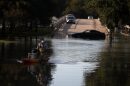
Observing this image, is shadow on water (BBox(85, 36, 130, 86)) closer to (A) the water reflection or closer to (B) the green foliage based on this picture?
(A) the water reflection

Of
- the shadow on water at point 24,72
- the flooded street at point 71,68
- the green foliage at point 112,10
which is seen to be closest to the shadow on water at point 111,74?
the flooded street at point 71,68

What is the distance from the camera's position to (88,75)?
2959 cm

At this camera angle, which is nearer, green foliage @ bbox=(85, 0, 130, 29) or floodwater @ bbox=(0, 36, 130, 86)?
floodwater @ bbox=(0, 36, 130, 86)

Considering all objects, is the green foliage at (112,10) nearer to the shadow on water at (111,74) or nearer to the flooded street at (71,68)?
the flooded street at (71,68)

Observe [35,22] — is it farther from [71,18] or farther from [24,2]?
[71,18]

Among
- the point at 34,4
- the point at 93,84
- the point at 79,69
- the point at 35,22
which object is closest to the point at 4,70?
the point at 79,69

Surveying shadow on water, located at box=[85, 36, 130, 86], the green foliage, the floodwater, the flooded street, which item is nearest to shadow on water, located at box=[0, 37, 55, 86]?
the floodwater

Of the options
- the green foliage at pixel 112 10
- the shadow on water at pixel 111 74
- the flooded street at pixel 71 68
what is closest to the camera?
the shadow on water at pixel 111 74

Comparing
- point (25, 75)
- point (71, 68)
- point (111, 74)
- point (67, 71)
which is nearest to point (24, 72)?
point (25, 75)

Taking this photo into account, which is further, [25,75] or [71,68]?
[71,68]

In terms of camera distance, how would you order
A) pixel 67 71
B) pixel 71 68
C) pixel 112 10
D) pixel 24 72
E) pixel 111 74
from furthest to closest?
pixel 112 10 → pixel 71 68 → pixel 67 71 → pixel 24 72 → pixel 111 74

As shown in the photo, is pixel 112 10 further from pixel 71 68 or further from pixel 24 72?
pixel 24 72

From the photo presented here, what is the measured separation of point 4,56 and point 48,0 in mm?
45728

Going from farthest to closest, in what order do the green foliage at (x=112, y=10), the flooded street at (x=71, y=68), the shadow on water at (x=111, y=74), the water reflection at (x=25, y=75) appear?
the green foliage at (x=112, y=10) < the flooded street at (x=71, y=68) < the shadow on water at (x=111, y=74) < the water reflection at (x=25, y=75)
